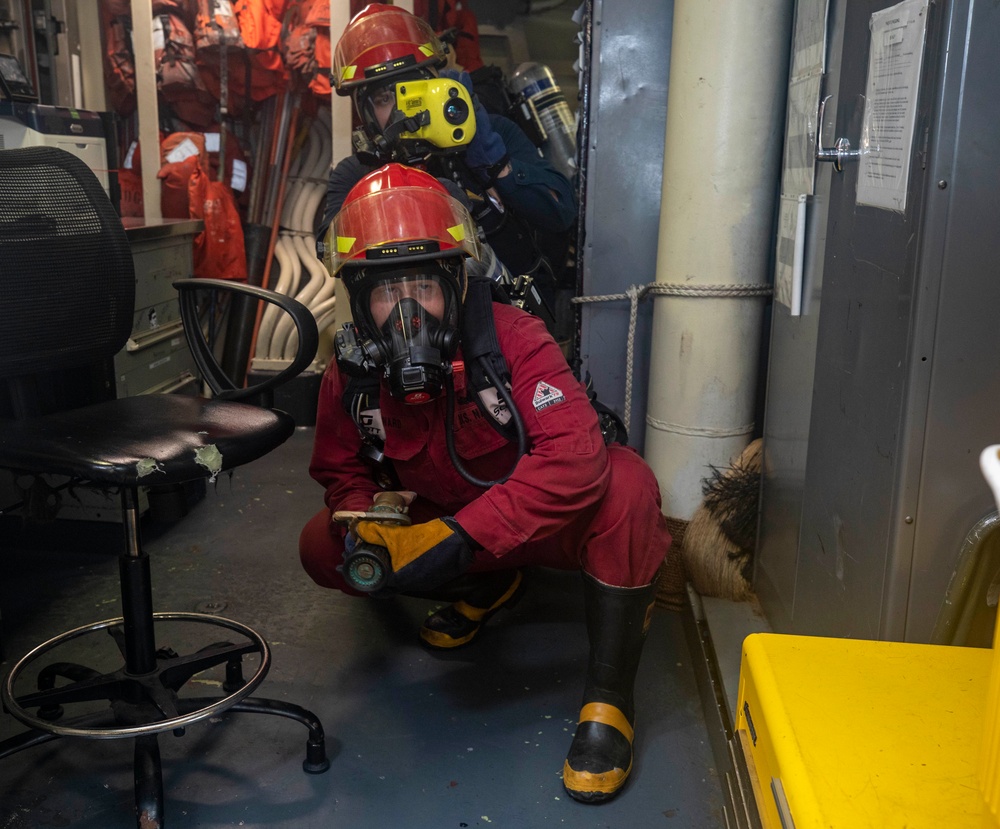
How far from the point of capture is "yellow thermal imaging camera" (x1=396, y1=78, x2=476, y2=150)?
98.8 inches

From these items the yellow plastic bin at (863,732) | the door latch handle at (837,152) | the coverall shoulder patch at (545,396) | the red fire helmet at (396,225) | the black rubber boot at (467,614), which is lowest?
the black rubber boot at (467,614)

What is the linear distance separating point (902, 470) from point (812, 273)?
585 millimetres

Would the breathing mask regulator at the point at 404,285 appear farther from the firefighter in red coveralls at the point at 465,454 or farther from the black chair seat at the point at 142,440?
the black chair seat at the point at 142,440

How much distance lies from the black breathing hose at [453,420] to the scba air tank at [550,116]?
63.1 inches

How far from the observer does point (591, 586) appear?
1.83 meters

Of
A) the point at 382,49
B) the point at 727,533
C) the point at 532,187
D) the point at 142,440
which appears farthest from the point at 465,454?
the point at 382,49

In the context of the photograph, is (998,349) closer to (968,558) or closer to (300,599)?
(968,558)

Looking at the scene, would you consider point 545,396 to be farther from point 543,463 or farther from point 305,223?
point 305,223

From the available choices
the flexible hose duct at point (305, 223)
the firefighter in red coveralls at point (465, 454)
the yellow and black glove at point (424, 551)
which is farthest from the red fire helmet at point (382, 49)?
the flexible hose duct at point (305, 223)

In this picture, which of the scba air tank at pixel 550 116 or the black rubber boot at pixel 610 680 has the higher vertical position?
the scba air tank at pixel 550 116

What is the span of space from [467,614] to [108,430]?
93 cm

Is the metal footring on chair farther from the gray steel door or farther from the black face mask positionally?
the gray steel door

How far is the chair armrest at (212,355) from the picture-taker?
70.2 inches

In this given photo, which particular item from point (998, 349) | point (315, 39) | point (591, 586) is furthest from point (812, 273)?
point (315, 39)
